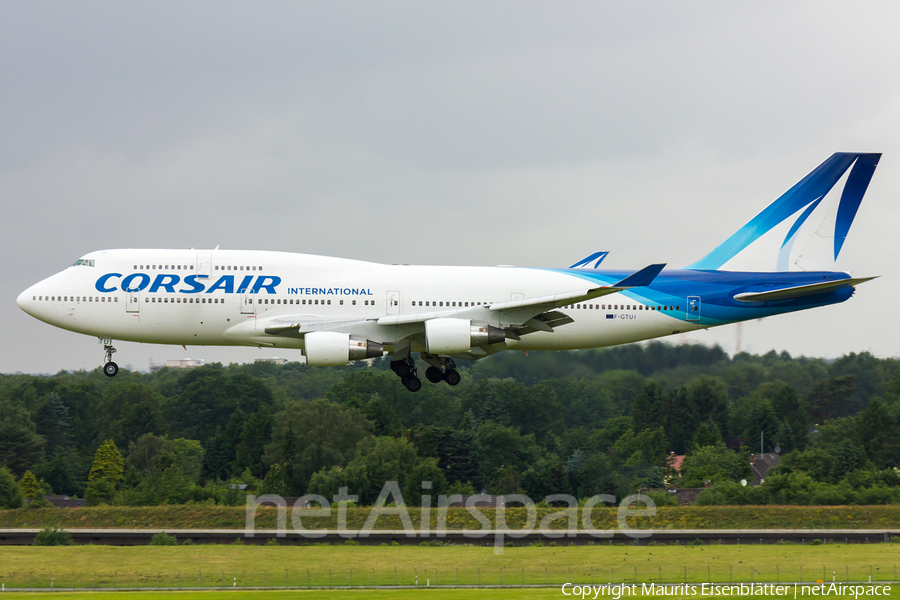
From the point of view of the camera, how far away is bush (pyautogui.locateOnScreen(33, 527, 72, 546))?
54.9m

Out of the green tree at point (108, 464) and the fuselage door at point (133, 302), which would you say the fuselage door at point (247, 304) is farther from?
the green tree at point (108, 464)

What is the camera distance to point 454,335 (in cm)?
4044

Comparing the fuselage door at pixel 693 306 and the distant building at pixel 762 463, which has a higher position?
the fuselage door at pixel 693 306

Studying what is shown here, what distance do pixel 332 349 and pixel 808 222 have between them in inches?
919

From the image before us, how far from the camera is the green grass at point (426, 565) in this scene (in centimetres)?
4681

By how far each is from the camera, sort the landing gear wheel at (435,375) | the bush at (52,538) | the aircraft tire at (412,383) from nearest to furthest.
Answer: the aircraft tire at (412,383)
the landing gear wheel at (435,375)
the bush at (52,538)

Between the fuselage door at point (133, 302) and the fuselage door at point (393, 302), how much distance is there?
34.1ft

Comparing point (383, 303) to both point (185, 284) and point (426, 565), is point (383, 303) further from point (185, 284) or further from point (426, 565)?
point (426, 565)


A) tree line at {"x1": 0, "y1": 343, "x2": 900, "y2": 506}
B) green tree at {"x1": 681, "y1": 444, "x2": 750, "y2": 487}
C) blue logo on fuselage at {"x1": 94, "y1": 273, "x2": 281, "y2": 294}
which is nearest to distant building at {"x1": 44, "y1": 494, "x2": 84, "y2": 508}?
tree line at {"x1": 0, "y1": 343, "x2": 900, "y2": 506}

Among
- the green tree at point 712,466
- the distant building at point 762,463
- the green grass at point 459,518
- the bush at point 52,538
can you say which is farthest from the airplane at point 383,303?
the distant building at point 762,463

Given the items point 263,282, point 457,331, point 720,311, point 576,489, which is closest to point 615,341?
point 720,311

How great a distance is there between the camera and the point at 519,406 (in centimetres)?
8706

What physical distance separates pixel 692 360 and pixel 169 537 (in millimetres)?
38374

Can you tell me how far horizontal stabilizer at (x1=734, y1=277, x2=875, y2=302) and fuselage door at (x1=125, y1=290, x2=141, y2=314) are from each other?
25.7 meters
